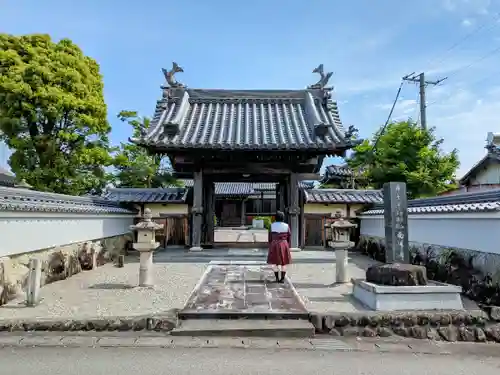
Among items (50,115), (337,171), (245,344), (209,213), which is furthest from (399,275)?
(337,171)

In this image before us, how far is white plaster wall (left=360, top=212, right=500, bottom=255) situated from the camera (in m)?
6.42

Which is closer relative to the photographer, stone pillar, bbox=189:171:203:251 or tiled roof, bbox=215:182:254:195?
stone pillar, bbox=189:171:203:251

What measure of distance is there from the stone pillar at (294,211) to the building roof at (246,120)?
58.1 inches

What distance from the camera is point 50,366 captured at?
423cm

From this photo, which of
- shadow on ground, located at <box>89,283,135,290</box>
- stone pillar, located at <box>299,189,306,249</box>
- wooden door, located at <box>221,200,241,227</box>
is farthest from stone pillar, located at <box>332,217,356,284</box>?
wooden door, located at <box>221,200,241,227</box>

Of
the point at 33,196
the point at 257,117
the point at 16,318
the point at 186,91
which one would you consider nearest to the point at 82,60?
the point at 186,91

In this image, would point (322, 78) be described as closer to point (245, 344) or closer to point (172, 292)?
point (172, 292)

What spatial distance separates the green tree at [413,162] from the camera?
2064 centimetres

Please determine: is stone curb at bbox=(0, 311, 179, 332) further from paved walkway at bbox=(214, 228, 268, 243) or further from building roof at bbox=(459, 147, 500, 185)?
building roof at bbox=(459, 147, 500, 185)

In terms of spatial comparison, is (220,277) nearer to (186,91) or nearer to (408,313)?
(408,313)

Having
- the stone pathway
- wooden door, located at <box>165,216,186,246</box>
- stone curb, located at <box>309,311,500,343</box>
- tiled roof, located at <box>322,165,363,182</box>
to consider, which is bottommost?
stone curb, located at <box>309,311,500,343</box>

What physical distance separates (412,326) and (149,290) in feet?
15.6

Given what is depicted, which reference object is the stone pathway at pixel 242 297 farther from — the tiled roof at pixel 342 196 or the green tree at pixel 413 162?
the green tree at pixel 413 162

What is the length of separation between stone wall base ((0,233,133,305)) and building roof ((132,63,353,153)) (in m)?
3.59
